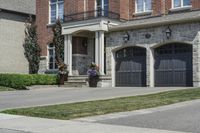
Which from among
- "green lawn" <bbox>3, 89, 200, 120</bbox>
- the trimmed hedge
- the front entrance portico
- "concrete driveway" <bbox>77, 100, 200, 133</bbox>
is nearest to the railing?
the front entrance portico

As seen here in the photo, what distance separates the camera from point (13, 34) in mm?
36438

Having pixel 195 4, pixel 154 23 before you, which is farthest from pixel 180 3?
pixel 154 23

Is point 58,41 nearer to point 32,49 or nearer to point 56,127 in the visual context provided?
point 32,49

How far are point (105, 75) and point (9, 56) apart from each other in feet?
31.4

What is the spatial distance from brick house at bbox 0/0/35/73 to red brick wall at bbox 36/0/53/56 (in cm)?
103

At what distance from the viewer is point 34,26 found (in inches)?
1467

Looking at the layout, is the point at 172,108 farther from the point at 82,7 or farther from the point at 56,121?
the point at 82,7

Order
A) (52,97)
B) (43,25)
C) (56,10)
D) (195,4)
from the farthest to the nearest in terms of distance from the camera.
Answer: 1. (43,25)
2. (56,10)
3. (195,4)
4. (52,97)

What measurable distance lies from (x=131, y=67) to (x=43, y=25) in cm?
1041

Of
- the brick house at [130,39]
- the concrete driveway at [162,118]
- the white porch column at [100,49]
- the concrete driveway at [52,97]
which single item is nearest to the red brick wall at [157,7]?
the brick house at [130,39]

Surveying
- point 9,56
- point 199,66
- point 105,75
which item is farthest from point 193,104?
point 9,56

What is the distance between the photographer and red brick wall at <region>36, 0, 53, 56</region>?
36.4 metres

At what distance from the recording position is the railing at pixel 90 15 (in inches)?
1251

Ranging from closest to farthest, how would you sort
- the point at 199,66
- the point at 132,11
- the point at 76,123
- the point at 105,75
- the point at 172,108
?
the point at 76,123, the point at 172,108, the point at 199,66, the point at 105,75, the point at 132,11
